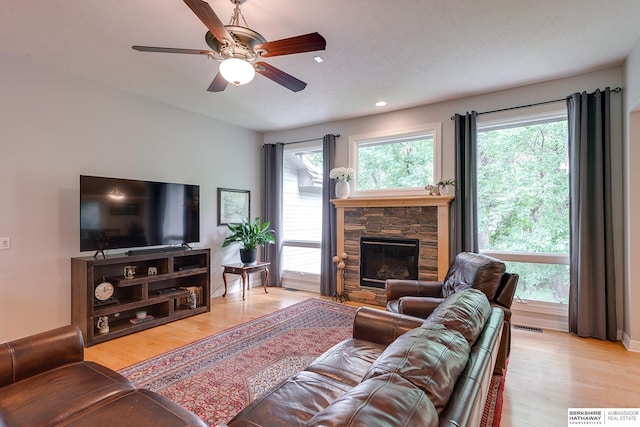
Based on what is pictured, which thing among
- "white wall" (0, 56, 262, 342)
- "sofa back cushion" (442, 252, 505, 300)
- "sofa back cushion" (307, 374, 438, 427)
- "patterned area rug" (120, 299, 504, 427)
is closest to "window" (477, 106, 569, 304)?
"sofa back cushion" (442, 252, 505, 300)

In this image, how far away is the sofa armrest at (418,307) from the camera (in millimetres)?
2701

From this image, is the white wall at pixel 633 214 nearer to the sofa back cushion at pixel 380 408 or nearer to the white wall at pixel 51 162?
the sofa back cushion at pixel 380 408

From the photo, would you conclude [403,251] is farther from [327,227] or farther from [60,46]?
[60,46]

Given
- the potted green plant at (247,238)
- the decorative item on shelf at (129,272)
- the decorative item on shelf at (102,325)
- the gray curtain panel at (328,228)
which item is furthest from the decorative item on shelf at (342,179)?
the decorative item on shelf at (102,325)

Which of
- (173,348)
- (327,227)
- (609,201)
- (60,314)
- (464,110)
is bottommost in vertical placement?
(173,348)

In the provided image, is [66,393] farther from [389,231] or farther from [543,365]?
[389,231]

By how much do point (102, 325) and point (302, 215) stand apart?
10.9 feet

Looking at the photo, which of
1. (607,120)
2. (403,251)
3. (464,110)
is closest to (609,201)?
(607,120)

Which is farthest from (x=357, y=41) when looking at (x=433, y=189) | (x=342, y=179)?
(x=342, y=179)

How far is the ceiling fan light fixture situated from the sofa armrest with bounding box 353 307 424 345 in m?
1.82

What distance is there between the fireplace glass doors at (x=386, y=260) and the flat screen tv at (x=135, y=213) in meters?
2.44

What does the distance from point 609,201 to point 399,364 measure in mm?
3521

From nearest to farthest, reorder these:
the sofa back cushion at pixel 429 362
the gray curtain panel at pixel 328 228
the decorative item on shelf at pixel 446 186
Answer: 1. the sofa back cushion at pixel 429 362
2. the decorative item on shelf at pixel 446 186
3. the gray curtain panel at pixel 328 228

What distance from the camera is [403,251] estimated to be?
4.57 meters
